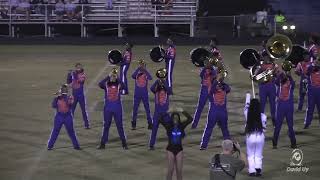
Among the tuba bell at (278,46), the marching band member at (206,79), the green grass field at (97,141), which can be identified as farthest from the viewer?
the marching band member at (206,79)

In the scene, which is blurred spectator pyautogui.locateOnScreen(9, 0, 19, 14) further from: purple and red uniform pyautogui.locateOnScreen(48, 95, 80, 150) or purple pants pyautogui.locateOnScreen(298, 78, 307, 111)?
purple and red uniform pyautogui.locateOnScreen(48, 95, 80, 150)

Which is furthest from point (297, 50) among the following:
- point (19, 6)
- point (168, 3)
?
point (19, 6)

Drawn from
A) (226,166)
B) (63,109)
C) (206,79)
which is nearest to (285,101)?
(206,79)

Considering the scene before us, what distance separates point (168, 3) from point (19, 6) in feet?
23.1

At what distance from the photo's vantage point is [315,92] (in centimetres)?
1233

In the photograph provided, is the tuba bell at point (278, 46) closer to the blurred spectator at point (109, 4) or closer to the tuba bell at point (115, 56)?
the tuba bell at point (115, 56)

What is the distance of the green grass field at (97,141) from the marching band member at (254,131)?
36cm

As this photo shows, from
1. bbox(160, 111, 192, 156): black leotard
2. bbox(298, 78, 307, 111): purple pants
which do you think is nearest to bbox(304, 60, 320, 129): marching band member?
bbox(298, 78, 307, 111): purple pants

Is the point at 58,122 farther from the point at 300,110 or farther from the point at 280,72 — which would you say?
the point at 300,110

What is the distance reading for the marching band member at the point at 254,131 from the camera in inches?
352

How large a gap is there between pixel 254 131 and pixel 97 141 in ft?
12.2

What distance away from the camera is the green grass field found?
973 cm

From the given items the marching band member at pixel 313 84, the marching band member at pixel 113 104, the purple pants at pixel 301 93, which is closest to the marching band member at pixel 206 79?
the marching band member at pixel 313 84

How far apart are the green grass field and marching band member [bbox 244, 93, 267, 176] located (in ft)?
1.19
